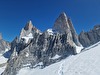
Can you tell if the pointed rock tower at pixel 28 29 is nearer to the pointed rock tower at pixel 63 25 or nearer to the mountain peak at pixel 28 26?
the mountain peak at pixel 28 26

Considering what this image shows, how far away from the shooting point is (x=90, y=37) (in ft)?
454

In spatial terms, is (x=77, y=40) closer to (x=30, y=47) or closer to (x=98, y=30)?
(x=98, y=30)

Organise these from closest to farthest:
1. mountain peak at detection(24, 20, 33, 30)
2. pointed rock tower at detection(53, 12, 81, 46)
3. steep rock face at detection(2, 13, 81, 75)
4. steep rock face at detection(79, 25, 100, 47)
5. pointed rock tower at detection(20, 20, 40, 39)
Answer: steep rock face at detection(2, 13, 81, 75) < steep rock face at detection(79, 25, 100, 47) < pointed rock tower at detection(53, 12, 81, 46) < pointed rock tower at detection(20, 20, 40, 39) < mountain peak at detection(24, 20, 33, 30)

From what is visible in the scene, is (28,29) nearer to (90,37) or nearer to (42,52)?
(90,37)

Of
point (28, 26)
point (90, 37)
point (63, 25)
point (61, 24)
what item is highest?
point (28, 26)

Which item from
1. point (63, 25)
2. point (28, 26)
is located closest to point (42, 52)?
point (63, 25)

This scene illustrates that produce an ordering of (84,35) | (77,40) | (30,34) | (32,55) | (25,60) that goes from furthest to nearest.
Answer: (30,34)
(84,35)
(77,40)
(32,55)
(25,60)

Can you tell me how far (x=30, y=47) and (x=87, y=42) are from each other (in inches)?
2360

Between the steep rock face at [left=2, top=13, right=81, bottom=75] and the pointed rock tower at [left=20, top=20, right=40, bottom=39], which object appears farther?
the pointed rock tower at [left=20, top=20, right=40, bottom=39]

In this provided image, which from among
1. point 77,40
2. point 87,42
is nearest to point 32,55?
point 77,40

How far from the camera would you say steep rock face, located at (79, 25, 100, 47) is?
135m

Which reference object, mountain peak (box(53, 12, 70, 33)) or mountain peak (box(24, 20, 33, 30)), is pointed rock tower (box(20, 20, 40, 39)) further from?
mountain peak (box(53, 12, 70, 33))

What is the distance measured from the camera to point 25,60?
83.6 meters

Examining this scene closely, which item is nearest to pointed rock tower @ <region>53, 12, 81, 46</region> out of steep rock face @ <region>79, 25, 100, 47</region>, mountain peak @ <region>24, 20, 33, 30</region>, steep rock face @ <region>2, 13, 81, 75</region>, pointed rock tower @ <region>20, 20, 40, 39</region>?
steep rock face @ <region>79, 25, 100, 47</region>
